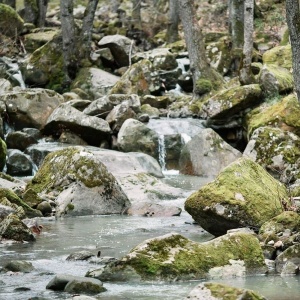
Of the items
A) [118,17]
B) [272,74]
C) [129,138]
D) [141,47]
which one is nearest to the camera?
[129,138]

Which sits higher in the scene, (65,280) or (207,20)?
(207,20)

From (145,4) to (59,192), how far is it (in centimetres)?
3185

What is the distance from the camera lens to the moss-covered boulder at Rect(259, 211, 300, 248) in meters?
8.38

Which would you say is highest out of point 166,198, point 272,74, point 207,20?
point 207,20

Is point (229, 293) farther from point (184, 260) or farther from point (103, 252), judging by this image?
point (103, 252)

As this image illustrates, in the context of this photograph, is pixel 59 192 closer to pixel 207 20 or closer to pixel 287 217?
pixel 287 217

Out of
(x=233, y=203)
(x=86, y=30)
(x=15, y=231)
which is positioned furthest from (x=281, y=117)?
(x=86, y=30)

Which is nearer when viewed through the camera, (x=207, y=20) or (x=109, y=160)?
(x=109, y=160)

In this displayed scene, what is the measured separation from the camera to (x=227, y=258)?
7531mm

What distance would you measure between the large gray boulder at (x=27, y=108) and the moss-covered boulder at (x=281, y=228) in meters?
12.3

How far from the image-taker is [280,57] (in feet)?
79.0

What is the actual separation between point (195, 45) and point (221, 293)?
17.9m

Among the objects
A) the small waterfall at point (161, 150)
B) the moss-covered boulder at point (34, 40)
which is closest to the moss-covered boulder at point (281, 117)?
the small waterfall at point (161, 150)

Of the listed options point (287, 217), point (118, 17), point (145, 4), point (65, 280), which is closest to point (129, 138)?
point (287, 217)
